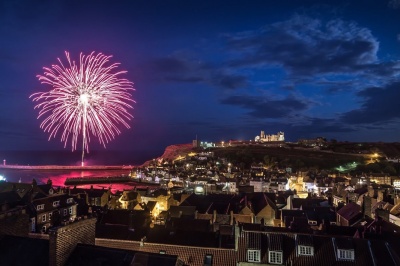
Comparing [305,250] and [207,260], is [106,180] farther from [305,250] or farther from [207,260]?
[305,250]

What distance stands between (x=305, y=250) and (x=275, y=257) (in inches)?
69.5

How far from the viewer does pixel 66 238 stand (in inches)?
421

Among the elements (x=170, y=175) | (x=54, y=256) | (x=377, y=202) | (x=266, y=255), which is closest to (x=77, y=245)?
(x=54, y=256)

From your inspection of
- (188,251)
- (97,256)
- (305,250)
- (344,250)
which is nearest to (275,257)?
(305,250)

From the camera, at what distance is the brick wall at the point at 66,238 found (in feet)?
33.8

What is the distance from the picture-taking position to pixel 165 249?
24.6m

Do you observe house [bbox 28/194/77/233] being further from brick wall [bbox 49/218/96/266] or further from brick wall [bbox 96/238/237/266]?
brick wall [bbox 49/218/96/266]

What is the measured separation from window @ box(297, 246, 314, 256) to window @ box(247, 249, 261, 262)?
2.35 m

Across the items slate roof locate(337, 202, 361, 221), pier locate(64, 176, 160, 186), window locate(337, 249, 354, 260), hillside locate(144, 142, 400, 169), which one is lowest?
pier locate(64, 176, 160, 186)

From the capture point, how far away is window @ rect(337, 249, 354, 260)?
19.9m

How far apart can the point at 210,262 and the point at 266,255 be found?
3.99 m

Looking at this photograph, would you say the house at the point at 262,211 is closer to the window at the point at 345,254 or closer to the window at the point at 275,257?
the window at the point at 275,257

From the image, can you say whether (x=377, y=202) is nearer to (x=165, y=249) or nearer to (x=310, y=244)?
(x=310, y=244)

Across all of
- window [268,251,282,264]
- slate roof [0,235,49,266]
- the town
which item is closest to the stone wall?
the town
